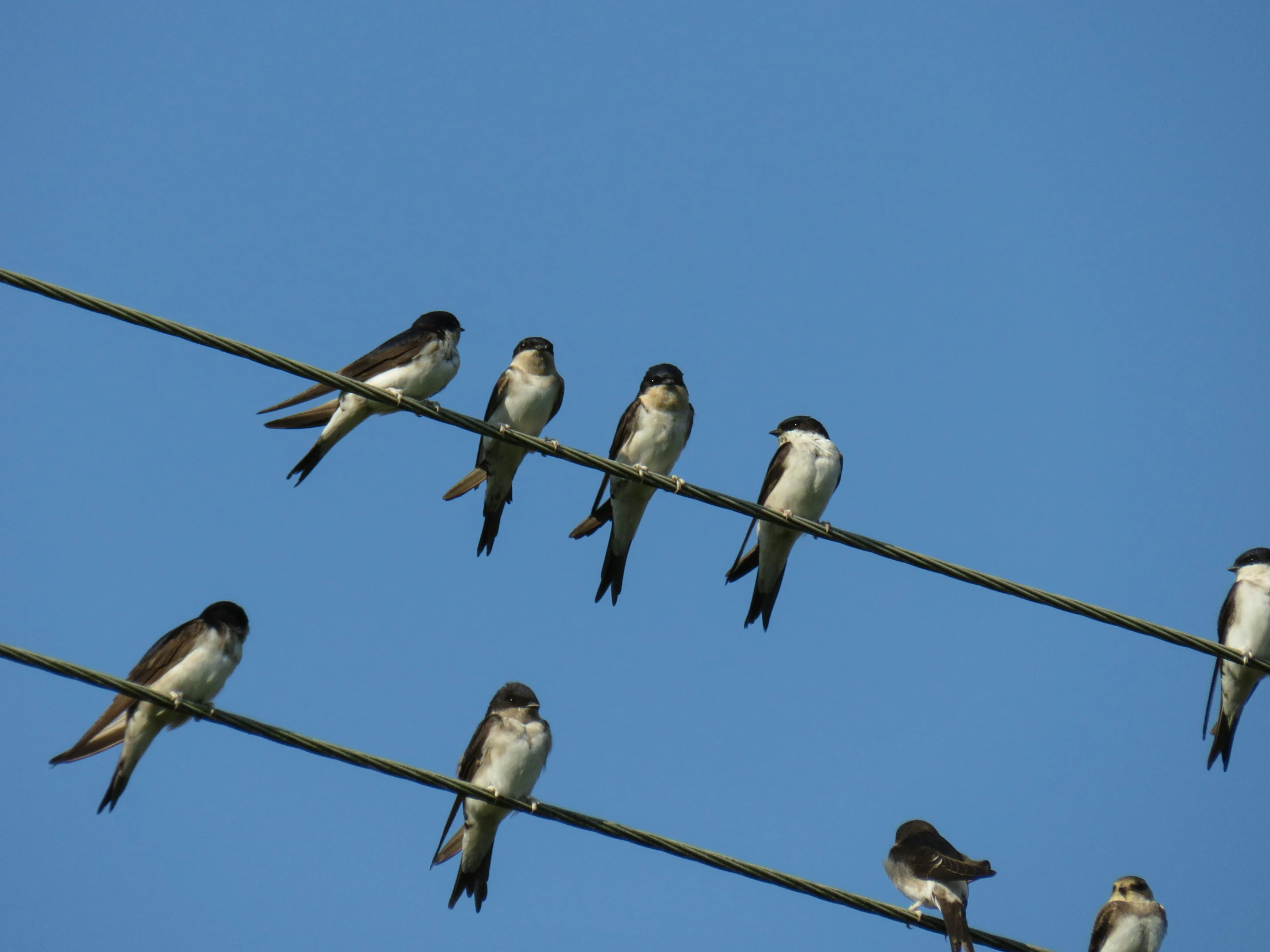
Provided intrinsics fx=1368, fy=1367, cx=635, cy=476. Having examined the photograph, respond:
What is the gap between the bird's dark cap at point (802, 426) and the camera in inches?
370

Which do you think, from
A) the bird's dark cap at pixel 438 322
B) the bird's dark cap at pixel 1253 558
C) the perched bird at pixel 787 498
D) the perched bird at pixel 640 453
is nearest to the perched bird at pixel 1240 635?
the bird's dark cap at pixel 1253 558

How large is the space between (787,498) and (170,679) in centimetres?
408

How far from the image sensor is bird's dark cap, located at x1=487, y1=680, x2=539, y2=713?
8273 millimetres

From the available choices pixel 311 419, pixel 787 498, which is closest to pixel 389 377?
pixel 311 419

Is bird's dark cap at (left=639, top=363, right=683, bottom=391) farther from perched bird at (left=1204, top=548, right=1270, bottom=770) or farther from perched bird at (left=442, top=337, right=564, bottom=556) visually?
perched bird at (left=1204, top=548, right=1270, bottom=770)

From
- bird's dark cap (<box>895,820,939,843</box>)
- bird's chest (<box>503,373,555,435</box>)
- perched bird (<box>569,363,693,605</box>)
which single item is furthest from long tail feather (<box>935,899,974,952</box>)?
bird's chest (<box>503,373,555,435</box>)

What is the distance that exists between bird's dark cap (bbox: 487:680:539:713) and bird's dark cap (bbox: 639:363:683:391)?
2303 mm

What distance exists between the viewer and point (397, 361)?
29.2 ft

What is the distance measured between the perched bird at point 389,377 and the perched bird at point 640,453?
1.30 meters

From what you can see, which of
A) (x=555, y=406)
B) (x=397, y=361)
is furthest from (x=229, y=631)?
(x=555, y=406)

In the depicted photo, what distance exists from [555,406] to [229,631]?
3217mm

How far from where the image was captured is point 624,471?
247 inches

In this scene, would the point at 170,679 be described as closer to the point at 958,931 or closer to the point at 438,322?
the point at 438,322

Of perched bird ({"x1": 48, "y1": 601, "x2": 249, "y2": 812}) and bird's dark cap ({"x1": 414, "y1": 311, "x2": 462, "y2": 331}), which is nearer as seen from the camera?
perched bird ({"x1": 48, "y1": 601, "x2": 249, "y2": 812})
